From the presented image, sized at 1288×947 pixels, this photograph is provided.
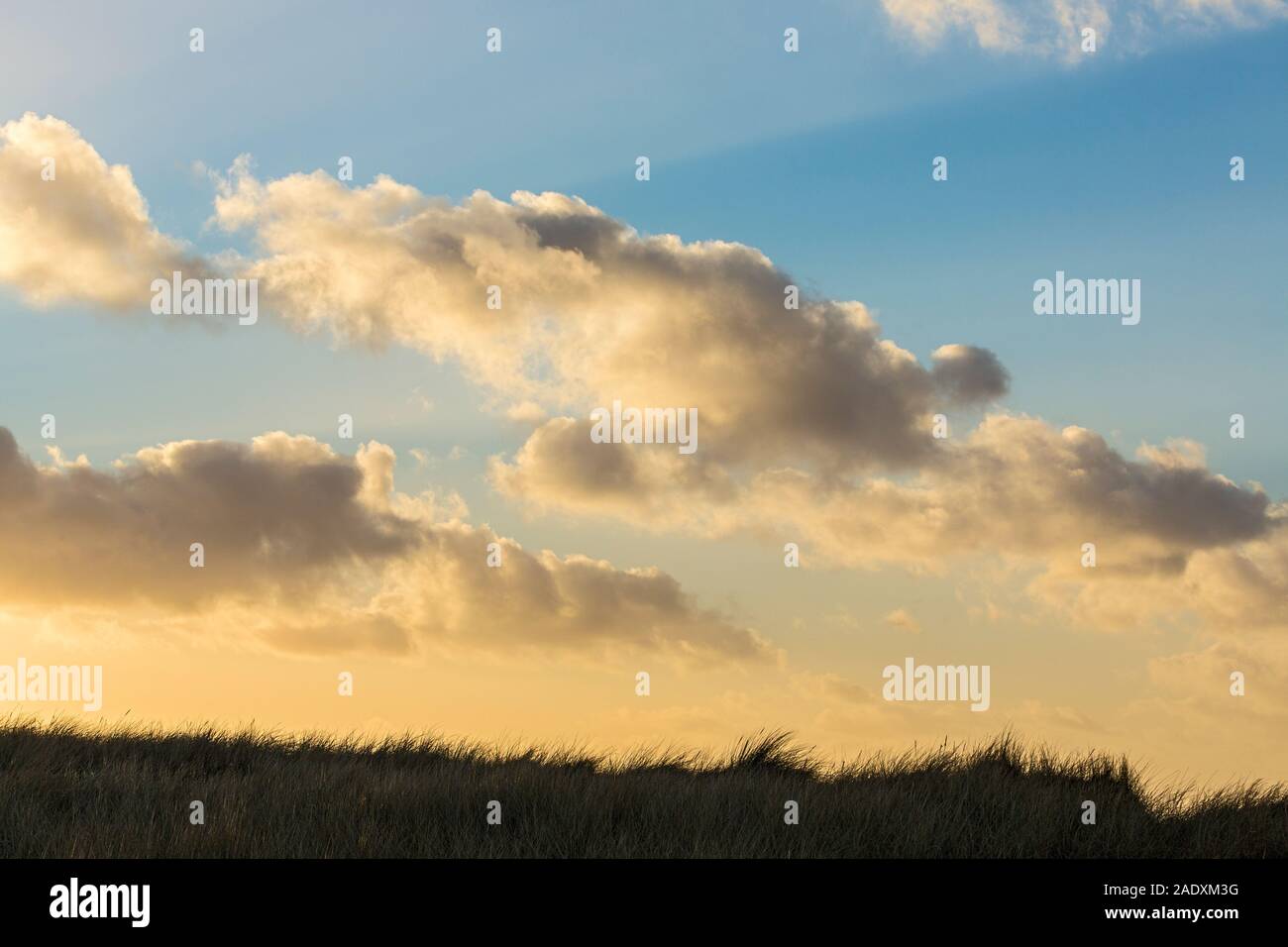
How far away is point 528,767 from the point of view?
37.3ft

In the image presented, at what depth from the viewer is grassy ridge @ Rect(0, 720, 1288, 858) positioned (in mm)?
8477

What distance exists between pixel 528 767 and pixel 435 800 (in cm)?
208

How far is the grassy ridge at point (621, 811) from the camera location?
8.48 meters

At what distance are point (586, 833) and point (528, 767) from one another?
267 cm

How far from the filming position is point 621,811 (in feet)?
30.7
